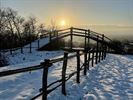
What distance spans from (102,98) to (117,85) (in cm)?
244

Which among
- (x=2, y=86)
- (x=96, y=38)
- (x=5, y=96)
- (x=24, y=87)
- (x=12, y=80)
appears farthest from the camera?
(x=96, y=38)

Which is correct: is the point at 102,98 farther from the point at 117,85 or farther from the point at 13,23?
the point at 13,23

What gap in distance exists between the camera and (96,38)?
35.2 metres

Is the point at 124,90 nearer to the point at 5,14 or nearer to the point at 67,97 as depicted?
the point at 67,97

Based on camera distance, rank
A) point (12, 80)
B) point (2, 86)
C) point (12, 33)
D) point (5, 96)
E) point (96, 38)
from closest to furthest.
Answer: point (5, 96), point (2, 86), point (12, 80), point (96, 38), point (12, 33)

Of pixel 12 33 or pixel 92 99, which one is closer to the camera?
pixel 92 99

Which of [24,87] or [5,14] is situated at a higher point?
[5,14]

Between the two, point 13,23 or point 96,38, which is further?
point 13,23

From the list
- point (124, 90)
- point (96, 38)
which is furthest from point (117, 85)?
point (96, 38)

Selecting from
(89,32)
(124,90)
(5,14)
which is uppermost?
(5,14)

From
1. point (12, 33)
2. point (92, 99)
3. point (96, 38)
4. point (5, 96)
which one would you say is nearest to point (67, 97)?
point (92, 99)

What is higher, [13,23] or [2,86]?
[13,23]

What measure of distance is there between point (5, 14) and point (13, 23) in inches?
161

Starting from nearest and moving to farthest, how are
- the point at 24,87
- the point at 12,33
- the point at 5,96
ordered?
the point at 5,96 → the point at 24,87 → the point at 12,33
